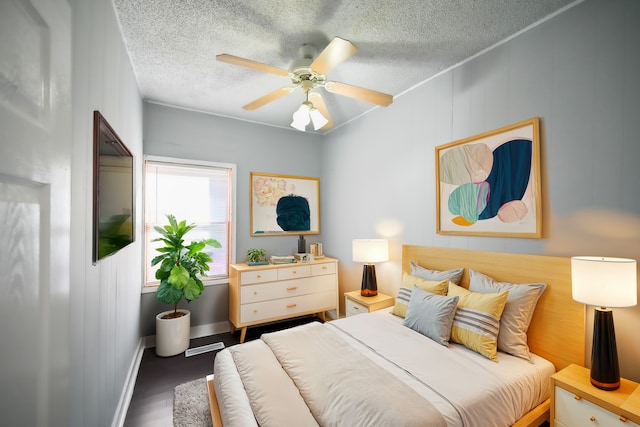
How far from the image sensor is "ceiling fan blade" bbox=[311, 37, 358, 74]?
1.67 m

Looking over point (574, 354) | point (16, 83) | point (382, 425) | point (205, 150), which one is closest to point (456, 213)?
point (574, 354)

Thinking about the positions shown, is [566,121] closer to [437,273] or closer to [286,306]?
[437,273]

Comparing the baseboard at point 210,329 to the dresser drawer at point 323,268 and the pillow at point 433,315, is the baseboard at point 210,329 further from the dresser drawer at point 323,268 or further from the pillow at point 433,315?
the pillow at point 433,315

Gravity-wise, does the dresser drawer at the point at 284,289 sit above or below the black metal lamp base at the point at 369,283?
below

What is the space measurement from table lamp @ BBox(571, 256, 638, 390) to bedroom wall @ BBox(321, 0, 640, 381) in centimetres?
24

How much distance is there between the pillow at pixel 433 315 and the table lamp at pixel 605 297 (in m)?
0.72

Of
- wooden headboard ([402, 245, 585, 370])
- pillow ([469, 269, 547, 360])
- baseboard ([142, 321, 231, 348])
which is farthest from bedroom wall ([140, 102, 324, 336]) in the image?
pillow ([469, 269, 547, 360])

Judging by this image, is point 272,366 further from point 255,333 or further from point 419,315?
point 255,333

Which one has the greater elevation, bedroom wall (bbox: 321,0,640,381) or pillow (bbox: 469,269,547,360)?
bedroom wall (bbox: 321,0,640,381)

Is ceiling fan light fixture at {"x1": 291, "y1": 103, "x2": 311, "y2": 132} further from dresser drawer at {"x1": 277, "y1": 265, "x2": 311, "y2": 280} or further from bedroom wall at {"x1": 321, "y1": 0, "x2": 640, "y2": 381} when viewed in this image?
dresser drawer at {"x1": 277, "y1": 265, "x2": 311, "y2": 280}

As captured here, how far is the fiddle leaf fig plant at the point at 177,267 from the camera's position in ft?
9.37

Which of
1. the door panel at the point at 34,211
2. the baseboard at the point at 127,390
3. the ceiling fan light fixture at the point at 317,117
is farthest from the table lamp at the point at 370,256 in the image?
the door panel at the point at 34,211

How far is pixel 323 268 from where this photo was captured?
3.77 meters

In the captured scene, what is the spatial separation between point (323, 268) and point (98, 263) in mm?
2620
